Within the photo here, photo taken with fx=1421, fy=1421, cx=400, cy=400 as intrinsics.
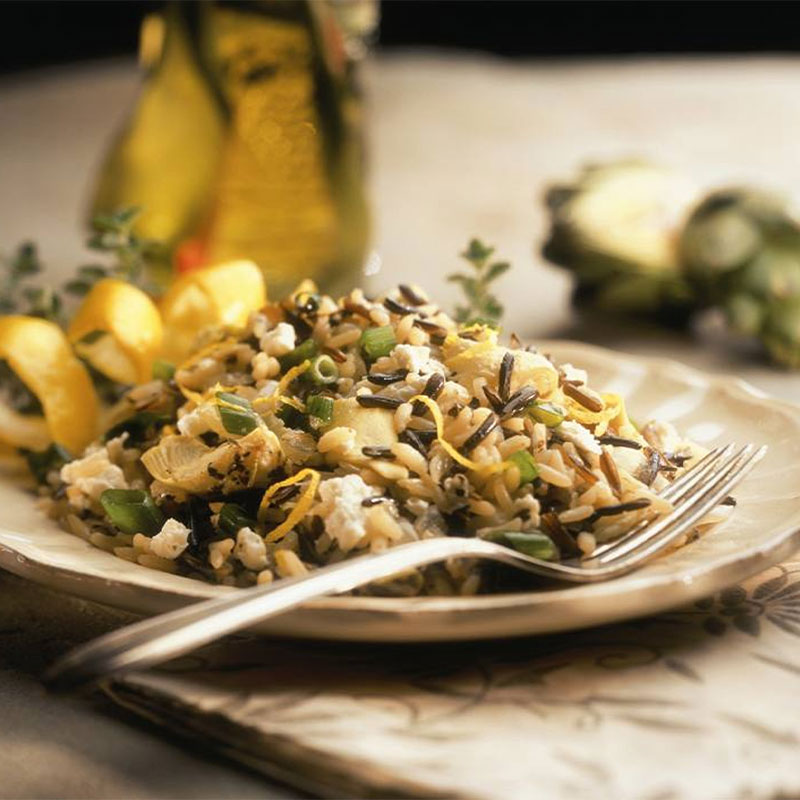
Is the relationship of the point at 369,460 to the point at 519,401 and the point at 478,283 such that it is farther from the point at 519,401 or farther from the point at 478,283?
the point at 478,283

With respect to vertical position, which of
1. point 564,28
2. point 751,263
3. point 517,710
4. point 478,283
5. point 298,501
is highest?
point 564,28

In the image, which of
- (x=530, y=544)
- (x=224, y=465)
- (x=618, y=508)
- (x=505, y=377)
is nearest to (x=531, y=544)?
(x=530, y=544)

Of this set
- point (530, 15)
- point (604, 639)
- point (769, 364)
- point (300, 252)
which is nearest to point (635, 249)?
point (769, 364)

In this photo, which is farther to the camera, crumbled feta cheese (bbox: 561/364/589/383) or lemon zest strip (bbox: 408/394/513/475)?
crumbled feta cheese (bbox: 561/364/589/383)

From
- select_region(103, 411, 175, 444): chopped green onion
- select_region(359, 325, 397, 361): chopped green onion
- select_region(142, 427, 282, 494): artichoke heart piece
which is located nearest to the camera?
select_region(142, 427, 282, 494): artichoke heart piece

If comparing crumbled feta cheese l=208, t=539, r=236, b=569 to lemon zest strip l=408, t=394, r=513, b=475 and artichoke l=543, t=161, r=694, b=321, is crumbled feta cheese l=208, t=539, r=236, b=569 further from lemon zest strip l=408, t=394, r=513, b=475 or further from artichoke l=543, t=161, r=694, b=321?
artichoke l=543, t=161, r=694, b=321

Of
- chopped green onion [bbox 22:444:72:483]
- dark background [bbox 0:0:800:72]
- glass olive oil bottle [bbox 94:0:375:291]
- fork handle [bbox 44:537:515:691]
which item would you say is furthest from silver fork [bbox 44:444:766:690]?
dark background [bbox 0:0:800:72]
